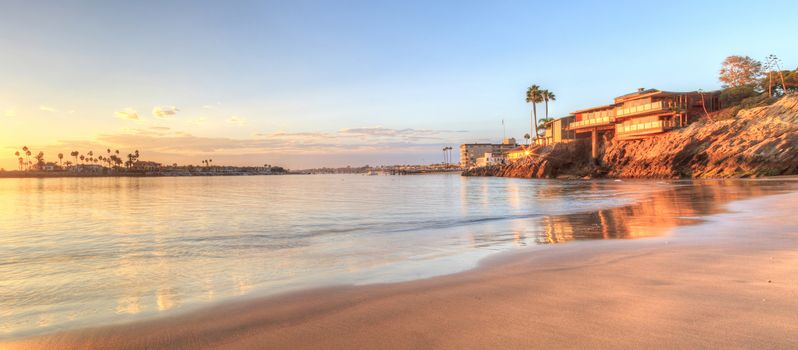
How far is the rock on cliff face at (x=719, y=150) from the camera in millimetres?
45719

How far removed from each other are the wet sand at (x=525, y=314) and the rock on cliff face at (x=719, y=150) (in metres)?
51.3

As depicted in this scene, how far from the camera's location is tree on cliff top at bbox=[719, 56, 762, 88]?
67125 mm

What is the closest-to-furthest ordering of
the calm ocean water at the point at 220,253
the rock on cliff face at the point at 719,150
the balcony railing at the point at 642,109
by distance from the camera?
the calm ocean water at the point at 220,253 → the rock on cliff face at the point at 719,150 → the balcony railing at the point at 642,109

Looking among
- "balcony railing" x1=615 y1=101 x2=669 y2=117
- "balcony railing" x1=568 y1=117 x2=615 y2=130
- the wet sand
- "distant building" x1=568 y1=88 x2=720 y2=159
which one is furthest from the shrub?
the wet sand

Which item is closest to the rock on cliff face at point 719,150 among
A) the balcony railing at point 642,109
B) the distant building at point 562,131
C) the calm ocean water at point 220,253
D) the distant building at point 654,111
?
the distant building at point 654,111

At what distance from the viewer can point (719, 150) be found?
5059cm

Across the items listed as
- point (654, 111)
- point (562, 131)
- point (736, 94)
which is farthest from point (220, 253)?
point (562, 131)

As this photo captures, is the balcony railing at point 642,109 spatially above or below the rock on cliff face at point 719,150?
above

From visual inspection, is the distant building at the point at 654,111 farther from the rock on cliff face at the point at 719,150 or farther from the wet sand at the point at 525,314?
the wet sand at the point at 525,314

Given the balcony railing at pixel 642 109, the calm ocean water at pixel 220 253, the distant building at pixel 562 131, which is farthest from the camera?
the distant building at pixel 562 131

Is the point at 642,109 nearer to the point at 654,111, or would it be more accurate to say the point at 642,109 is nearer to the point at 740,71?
the point at 654,111

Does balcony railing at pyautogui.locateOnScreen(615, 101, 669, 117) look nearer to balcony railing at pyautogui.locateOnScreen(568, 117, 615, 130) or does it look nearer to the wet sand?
balcony railing at pyautogui.locateOnScreen(568, 117, 615, 130)

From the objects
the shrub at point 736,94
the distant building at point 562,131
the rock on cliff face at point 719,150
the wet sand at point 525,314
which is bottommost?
the wet sand at point 525,314

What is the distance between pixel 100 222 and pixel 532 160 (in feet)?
276
